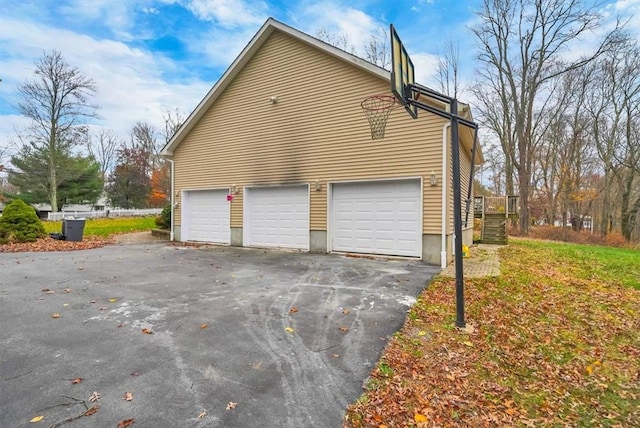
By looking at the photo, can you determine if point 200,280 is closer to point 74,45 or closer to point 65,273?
→ point 65,273

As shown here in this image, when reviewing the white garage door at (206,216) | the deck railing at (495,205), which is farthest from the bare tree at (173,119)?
the deck railing at (495,205)

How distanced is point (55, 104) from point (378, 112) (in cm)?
2675

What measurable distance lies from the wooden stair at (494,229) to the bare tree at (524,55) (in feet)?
24.5

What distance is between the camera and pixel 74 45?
1209 centimetres

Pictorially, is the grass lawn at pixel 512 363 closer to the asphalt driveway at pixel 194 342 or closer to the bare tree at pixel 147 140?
the asphalt driveway at pixel 194 342

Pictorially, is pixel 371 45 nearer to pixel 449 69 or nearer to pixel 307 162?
pixel 449 69

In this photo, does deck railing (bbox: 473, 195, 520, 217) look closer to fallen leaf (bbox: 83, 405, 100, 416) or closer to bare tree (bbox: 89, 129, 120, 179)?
fallen leaf (bbox: 83, 405, 100, 416)

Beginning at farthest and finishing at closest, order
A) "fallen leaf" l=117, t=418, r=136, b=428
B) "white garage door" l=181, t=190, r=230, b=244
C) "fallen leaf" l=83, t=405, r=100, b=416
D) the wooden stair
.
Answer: the wooden stair < "white garage door" l=181, t=190, r=230, b=244 < "fallen leaf" l=83, t=405, r=100, b=416 < "fallen leaf" l=117, t=418, r=136, b=428

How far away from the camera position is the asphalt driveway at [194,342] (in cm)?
241

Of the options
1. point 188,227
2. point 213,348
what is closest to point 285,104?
point 188,227

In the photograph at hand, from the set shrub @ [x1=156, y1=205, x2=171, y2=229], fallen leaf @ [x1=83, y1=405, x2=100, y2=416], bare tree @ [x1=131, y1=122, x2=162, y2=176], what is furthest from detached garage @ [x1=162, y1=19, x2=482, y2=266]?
bare tree @ [x1=131, y1=122, x2=162, y2=176]

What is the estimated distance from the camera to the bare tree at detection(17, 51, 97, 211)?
2261 centimetres

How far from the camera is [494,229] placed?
13977 millimetres

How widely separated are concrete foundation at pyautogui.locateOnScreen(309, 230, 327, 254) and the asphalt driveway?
2723 millimetres
